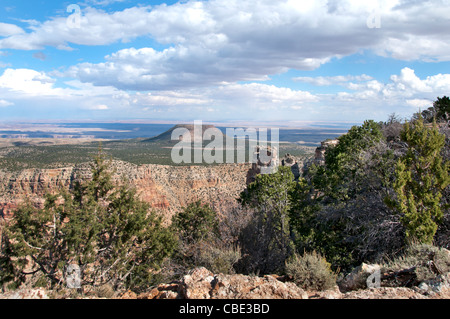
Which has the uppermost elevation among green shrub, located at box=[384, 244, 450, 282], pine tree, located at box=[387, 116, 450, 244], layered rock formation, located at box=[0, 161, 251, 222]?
pine tree, located at box=[387, 116, 450, 244]

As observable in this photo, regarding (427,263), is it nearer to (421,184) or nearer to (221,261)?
(421,184)

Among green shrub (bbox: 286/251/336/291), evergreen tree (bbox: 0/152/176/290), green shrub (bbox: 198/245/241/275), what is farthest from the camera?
evergreen tree (bbox: 0/152/176/290)

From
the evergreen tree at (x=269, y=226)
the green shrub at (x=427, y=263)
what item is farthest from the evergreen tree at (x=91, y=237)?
the green shrub at (x=427, y=263)

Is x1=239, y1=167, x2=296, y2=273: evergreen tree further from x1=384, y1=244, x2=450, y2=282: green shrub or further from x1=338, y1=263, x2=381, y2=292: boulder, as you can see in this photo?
x1=384, y1=244, x2=450, y2=282: green shrub

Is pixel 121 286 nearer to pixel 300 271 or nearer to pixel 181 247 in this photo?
pixel 181 247

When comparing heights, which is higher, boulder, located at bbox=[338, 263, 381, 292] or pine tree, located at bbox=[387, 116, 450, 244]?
pine tree, located at bbox=[387, 116, 450, 244]

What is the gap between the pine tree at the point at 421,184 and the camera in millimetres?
8359

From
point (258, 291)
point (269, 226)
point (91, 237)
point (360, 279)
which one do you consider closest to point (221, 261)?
point (258, 291)

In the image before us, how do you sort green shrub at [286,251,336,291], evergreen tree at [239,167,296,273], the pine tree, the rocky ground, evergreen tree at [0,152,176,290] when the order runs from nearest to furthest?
1. the rocky ground
2. green shrub at [286,251,336,291]
3. the pine tree
4. evergreen tree at [239,167,296,273]
5. evergreen tree at [0,152,176,290]

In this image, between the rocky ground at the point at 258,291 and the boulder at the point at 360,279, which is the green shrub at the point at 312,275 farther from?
the rocky ground at the point at 258,291

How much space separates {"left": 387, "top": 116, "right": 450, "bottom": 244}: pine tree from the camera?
8359mm

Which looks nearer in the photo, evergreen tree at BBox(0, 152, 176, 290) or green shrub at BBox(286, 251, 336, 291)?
green shrub at BBox(286, 251, 336, 291)

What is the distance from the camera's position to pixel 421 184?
9.38 metres

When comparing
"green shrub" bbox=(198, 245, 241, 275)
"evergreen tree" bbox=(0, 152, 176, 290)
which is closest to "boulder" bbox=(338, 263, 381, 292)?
"green shrub" bbox=(198, 245, 241, 275)
